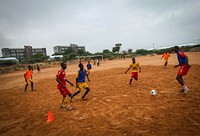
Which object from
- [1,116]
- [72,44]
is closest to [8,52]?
[72,44]

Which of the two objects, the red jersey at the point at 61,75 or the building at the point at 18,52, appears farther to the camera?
the building at the point at 18,52

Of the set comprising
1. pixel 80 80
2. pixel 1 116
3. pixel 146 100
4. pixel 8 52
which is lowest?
pixel 1 116

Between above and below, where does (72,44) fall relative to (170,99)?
above

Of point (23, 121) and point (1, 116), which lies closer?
point (23, 121)

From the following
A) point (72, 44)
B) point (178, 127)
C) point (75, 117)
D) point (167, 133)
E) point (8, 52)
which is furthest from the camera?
point (72, 44)

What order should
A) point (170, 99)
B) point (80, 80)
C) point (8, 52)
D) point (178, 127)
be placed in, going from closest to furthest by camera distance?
point (178, 127) → point (170, 99) → point (80, 80) → point (8, 52)

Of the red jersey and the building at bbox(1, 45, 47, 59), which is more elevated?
the building at bbox(1, 45, 47, 59)

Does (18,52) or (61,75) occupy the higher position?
(18,52)

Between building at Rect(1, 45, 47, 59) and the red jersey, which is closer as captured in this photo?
the red jersey

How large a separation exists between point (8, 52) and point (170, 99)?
133543mm

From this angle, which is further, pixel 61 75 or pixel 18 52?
pixel 18 52

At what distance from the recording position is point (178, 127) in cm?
318

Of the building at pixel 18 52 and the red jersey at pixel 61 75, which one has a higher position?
the building at pixel 18 52

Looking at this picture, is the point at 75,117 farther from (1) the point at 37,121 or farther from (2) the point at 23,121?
(2) the point at 23,121
